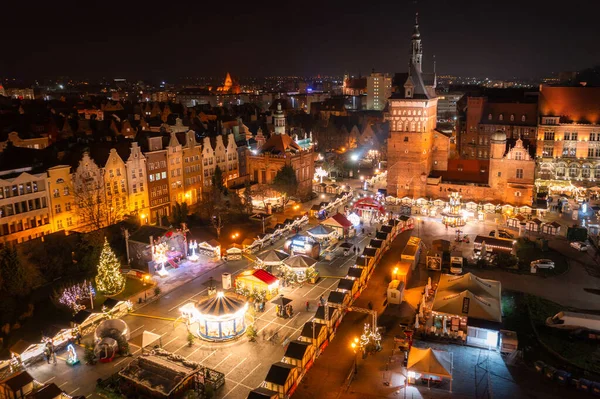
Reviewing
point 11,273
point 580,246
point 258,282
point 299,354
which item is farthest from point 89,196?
point 580,246

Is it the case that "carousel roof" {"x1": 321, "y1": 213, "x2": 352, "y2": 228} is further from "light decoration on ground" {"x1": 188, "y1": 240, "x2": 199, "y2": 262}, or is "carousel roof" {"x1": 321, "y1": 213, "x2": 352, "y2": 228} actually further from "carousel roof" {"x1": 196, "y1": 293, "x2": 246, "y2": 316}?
"carousel roof" {"x1": 196, "y1": 293, "x2": 246, "y2": 316}

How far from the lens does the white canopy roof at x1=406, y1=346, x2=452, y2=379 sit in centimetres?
2877

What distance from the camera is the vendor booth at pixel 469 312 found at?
33781mm

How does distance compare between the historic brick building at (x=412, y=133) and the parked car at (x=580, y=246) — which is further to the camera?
the historic brick building at (x=412, y=133)

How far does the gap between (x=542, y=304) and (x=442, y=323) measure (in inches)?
380

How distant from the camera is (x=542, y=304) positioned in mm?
39312

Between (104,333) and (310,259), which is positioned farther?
(310,259)

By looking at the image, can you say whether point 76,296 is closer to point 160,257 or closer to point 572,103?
point 160,257

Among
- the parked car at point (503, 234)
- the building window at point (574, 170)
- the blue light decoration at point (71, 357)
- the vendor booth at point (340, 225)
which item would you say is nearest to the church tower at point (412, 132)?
the parked car at point (503, 234)

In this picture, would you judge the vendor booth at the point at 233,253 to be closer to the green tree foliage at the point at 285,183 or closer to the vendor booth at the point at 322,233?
the vendor booth at the point at 322,233

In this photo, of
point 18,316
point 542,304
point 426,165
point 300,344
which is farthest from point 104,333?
point 426,165

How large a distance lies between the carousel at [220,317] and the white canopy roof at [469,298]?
13.6 metres

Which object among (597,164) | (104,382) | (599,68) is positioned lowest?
(104,382)

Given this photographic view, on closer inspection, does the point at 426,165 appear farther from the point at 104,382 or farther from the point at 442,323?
the point at 104,382
